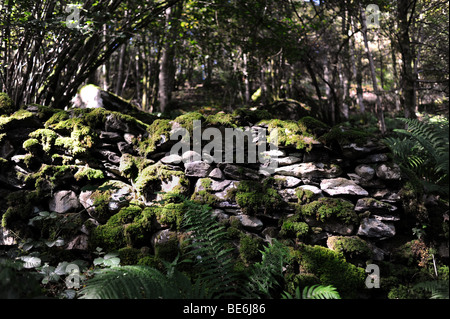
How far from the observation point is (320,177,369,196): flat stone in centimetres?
293

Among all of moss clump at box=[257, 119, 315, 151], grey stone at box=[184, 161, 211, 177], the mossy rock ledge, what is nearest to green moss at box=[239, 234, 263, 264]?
the mossy rock ledge

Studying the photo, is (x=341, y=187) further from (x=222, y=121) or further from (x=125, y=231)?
(x=125, y=231)

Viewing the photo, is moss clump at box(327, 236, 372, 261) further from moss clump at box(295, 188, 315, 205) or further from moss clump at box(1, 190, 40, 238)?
moss clump at box(1, 190, 40, 238)

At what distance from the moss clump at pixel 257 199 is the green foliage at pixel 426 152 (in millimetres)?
1462

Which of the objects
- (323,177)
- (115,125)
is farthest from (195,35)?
(323,177)

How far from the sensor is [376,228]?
2.76 m

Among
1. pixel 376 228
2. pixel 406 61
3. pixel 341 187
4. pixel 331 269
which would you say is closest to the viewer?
pixel 331 269

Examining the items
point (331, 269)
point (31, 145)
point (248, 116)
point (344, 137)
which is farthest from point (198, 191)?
point (31, 145)

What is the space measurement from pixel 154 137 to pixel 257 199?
4.96 feet

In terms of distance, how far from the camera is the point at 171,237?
282cm

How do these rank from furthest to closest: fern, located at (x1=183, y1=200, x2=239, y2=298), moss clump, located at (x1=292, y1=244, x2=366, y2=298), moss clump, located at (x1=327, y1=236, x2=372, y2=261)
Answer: moss clump, located at (x1=327, y1=236, x2=372, y2=261), moss clump, located at (x1=292, y1=244, x2=366, y2=298), fern, located at (x1=183, y1=200, x2=239, y2=298)

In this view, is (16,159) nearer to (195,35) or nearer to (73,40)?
(73,40)

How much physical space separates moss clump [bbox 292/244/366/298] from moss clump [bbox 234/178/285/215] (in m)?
0.50

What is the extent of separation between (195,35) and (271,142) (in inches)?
184
